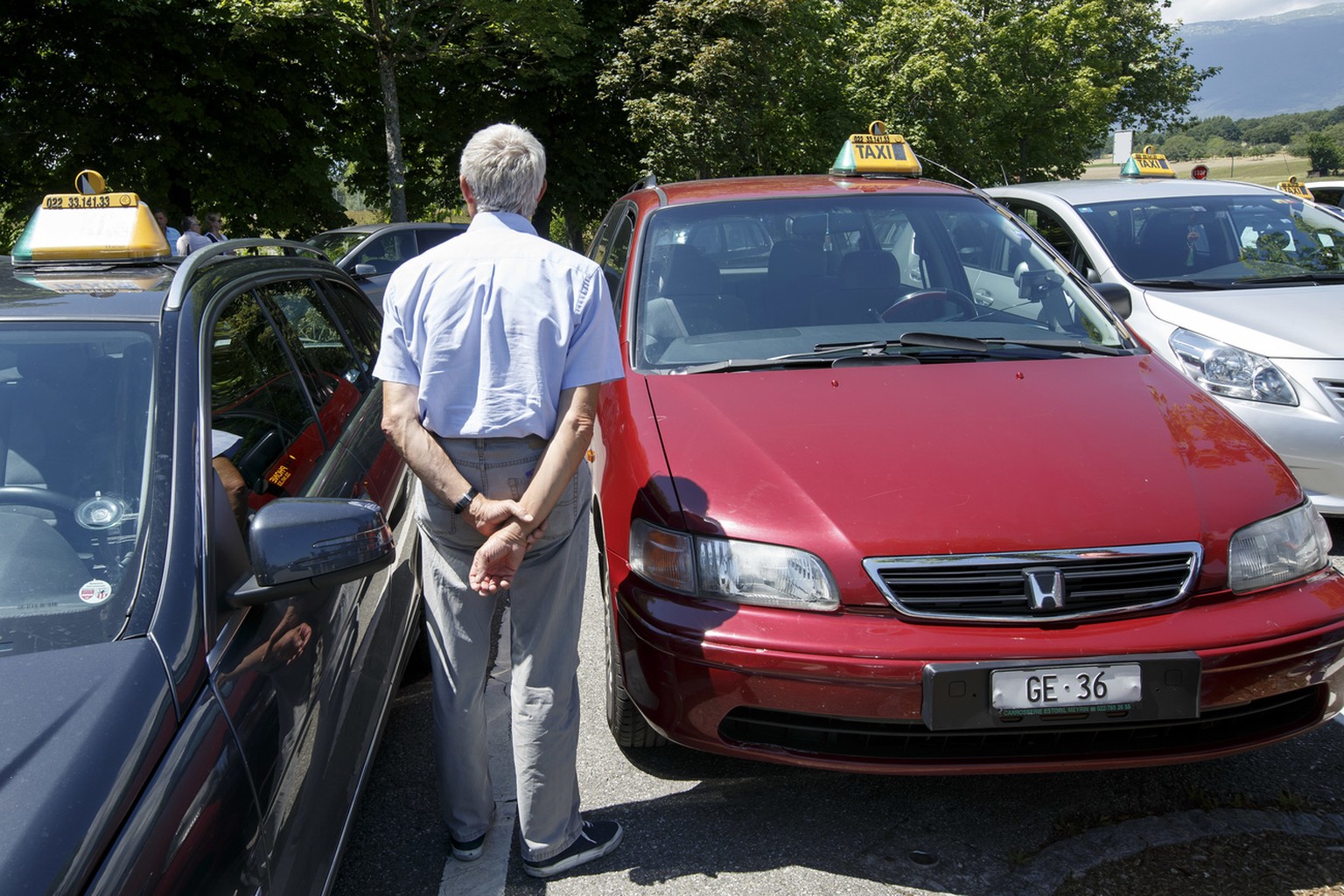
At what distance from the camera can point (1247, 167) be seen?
45.9 meters

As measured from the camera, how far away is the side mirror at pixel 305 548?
1.98m

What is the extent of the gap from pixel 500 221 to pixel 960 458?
4.33 feet

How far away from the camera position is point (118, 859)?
1.47m

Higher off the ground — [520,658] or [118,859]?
[118,859]

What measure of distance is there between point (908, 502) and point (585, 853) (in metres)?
1.19

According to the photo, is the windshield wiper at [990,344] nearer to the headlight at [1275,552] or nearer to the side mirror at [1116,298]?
the side mirror at [1116,298]

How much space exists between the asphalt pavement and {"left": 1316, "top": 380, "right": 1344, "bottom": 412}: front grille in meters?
2.07

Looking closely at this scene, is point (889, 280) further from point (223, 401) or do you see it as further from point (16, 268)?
point (16, 268)

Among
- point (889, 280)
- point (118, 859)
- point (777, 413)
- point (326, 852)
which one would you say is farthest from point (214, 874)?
point (889, 280)

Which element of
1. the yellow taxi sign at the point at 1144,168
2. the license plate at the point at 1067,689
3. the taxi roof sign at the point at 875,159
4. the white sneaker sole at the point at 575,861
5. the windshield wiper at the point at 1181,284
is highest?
the taxi roof sign at the point at 875,159

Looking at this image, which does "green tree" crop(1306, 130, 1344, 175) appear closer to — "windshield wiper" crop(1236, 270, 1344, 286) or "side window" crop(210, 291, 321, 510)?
"windshield wiper" crop(1236, 270, 1344, 286)

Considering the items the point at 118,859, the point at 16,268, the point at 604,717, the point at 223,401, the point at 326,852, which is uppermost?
the point at 16,268

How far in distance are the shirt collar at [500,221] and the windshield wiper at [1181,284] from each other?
4.54 meters

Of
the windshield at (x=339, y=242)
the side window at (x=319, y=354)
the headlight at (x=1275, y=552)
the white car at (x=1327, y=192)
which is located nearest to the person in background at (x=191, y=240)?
the windshield at (x=339, y=242)
